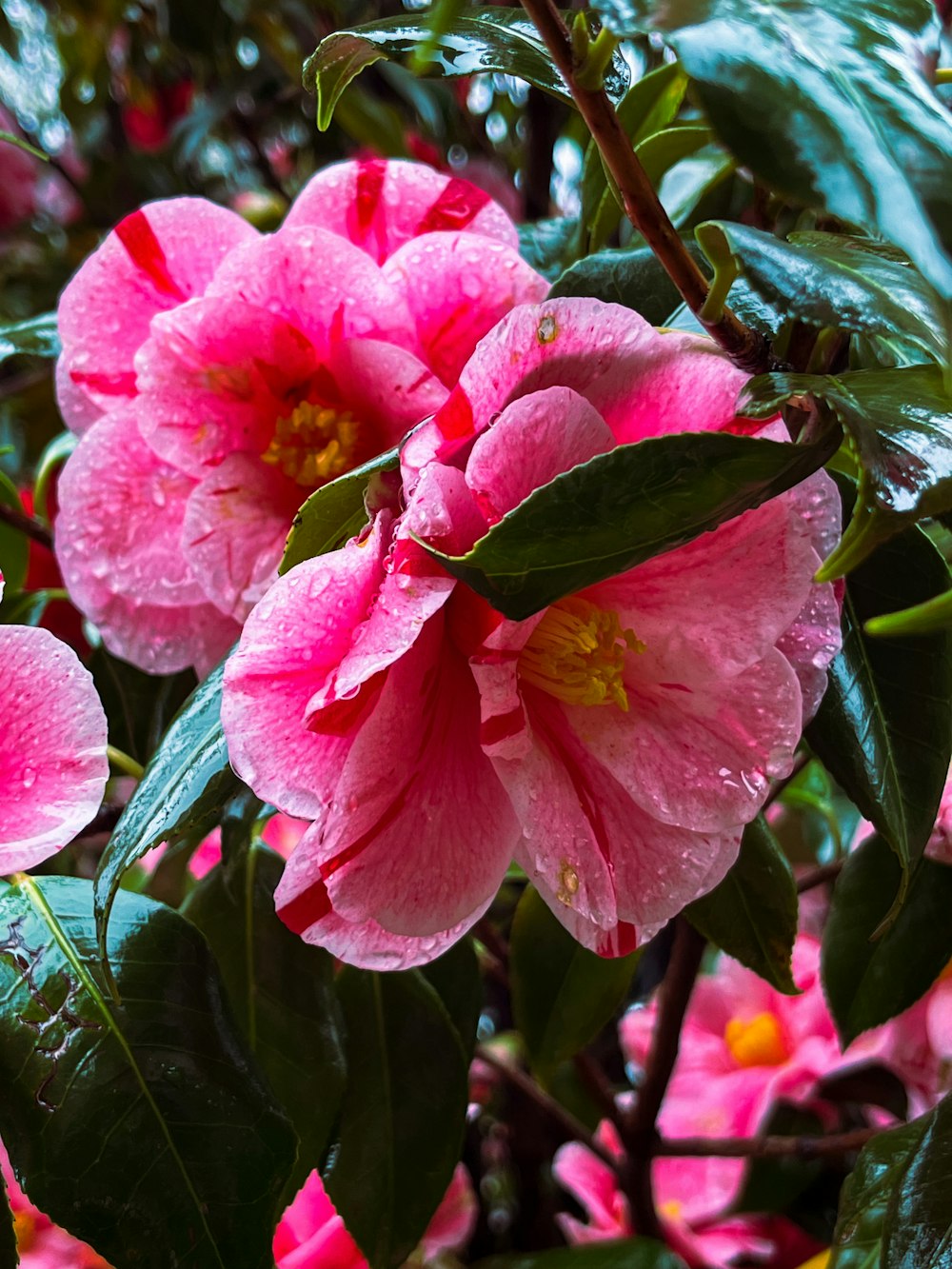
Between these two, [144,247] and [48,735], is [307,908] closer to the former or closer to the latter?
[48,735]

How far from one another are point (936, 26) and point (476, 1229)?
3.67ft

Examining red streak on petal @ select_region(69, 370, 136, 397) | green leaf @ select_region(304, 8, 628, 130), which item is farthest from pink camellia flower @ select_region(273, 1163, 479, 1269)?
green leaf @ select_region(304, 8, 628, 130)

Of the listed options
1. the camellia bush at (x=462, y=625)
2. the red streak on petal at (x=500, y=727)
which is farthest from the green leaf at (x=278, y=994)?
the red streak on petal at (x=500, y=727)

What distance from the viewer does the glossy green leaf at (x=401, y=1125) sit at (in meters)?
0.57

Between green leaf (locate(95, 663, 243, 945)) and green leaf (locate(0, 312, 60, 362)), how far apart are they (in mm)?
340

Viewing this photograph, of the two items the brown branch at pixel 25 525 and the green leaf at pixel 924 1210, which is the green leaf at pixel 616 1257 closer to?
the green leaf at pixel 924 1210

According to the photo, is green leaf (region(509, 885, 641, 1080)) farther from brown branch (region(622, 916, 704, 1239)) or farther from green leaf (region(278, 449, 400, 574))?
green leaf (region(278, 449, 400, 574))

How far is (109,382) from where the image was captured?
1.75 feet

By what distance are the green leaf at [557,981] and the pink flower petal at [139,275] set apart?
1.20 ft

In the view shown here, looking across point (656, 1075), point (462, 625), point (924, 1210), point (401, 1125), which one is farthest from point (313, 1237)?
point (462, 625)

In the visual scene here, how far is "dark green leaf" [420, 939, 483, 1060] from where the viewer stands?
1.98 ft

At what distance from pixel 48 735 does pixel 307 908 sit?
4.5 inches

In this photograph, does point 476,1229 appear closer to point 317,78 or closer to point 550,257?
point 550,257

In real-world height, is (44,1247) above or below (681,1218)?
above
